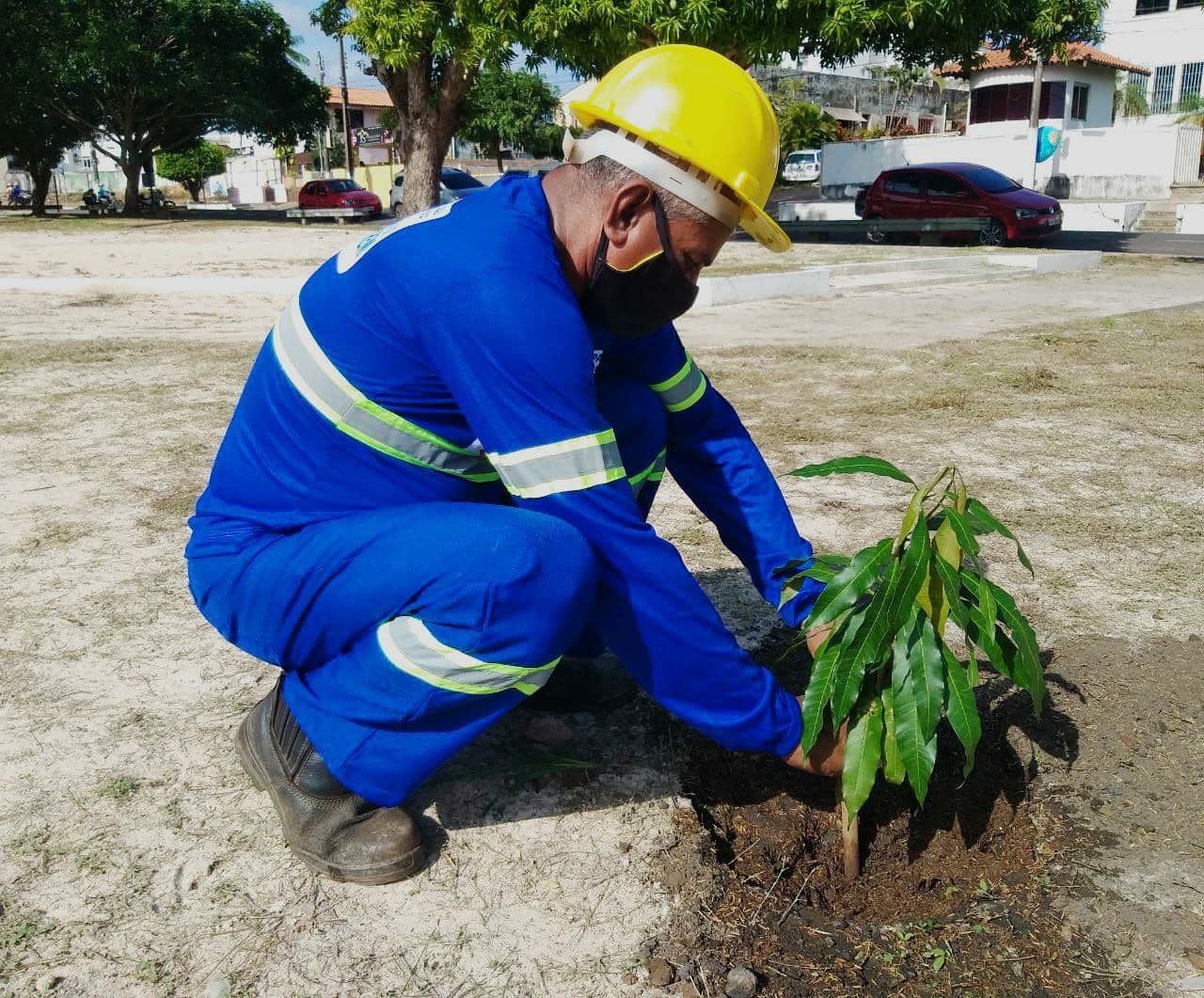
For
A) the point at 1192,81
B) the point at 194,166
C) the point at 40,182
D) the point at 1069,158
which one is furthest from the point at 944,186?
the point at 194,166

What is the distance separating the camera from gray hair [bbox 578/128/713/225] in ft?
6.20

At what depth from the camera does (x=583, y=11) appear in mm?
13883

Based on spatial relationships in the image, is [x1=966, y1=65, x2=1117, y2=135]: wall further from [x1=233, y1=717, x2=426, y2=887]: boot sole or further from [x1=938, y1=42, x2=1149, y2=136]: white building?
[x1=233, y1=717, x2=426, y2=887]: boot sole

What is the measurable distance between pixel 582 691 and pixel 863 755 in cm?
85

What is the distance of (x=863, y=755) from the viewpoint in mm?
1960

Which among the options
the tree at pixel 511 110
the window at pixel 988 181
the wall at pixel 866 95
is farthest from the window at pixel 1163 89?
the window at pixel 988 181

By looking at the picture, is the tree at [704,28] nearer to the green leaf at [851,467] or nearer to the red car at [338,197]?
the red car at [338,197]

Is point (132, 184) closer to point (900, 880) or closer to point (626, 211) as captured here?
point (626, 211)

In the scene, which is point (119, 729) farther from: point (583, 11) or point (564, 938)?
point (583, 11)

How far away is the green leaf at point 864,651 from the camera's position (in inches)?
75.4

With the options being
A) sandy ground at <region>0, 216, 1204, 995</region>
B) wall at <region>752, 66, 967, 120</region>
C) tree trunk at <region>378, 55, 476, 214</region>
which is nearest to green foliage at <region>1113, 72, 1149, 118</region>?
wall at <region>752, 66, 967, 120</region>

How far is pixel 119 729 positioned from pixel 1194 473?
4.24 m

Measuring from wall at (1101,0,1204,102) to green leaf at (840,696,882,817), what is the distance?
151 ft

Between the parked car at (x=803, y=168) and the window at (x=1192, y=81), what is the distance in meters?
15.0
